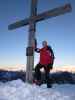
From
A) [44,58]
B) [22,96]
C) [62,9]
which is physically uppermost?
[62,9]

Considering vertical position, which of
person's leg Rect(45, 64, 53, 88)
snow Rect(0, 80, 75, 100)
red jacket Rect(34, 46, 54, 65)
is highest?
red jacket Rect(34, 46, 54, 65)

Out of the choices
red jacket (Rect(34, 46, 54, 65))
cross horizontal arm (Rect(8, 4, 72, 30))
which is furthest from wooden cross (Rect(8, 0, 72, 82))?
red jacket (Rect(34, 46, 54, 65))

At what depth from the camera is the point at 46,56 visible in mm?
14562

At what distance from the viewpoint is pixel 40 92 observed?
41.6ft

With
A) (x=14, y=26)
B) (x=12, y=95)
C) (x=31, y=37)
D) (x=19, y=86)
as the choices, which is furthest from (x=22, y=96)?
(x=14, y=26)

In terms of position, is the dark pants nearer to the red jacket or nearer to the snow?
the red jacket

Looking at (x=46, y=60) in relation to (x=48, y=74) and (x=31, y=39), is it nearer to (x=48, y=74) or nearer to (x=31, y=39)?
(x=48, y=74)

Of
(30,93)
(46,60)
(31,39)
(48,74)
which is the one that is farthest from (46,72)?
(30,93)

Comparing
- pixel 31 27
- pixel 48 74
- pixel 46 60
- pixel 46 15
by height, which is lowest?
pixel 48 74

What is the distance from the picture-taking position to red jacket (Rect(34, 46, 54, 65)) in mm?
14508

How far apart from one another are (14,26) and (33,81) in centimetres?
287

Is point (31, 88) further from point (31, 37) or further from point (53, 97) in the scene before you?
point (31, 37)

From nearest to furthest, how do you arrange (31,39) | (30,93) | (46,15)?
(30,93) < (46,15) < (31,39)

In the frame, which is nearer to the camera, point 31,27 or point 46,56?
point 46,56
